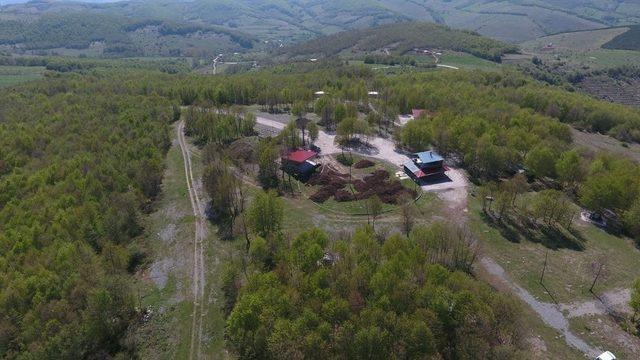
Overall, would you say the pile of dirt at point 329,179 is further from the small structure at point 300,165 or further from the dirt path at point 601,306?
the dirt path at point 601,306

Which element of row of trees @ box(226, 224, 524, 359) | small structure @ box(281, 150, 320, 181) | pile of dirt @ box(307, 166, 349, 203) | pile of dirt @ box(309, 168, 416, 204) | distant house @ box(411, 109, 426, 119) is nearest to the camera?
row of trees @ box(226, 224, 524, 359)

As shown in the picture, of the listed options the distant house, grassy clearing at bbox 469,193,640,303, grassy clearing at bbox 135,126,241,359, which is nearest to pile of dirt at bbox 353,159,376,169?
grassy clearing at bbox 469,193,640,303

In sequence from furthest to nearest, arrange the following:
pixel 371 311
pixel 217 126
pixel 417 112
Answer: pixel 417 112 < pixel 217 126 < pixel 371 311

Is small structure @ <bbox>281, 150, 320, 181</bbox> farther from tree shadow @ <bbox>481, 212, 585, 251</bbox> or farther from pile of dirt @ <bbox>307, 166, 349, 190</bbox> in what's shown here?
tree shadow @ <bbox>481, 212, 585, 251</bbox>

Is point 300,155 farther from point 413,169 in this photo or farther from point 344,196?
point 413,169

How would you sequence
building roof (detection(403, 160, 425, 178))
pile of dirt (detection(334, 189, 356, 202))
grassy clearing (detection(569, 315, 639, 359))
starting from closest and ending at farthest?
grassy clearing (detection(569, 315, 639, 359)) < pile of dirt (detection(334, 189, 356, 202)) < building roof (detection(403, 160, 425, 178))

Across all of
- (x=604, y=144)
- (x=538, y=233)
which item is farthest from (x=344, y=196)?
(x=604, y=144)

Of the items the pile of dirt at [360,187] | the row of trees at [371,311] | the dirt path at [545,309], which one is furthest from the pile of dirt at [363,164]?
the row of trees at [371,311]
